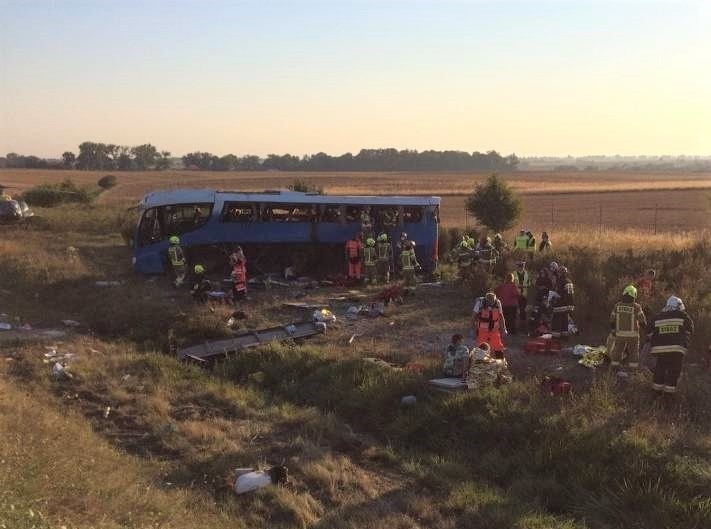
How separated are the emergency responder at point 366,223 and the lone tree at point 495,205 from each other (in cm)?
696

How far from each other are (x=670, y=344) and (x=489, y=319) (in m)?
2.74

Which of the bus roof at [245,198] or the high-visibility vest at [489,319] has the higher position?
the bus roof at [245,198]

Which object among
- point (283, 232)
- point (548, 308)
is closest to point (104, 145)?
point (283, 232)

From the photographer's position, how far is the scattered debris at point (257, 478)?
722 cm

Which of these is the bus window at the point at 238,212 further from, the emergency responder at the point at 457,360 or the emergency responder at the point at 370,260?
the emergency responder at the point at 457,360

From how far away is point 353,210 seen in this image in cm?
1988

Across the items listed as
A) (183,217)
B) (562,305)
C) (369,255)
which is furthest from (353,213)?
(562,305)

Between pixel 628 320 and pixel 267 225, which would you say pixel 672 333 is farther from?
pixel 267 225

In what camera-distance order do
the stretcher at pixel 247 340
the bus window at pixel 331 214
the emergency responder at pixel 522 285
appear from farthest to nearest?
the bus window at pixel 331 214
the emergency responder at pixel 522 285
the stretcher at pixel 247 340

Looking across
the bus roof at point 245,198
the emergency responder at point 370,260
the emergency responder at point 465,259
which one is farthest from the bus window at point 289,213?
the emergency responder at point 465,259

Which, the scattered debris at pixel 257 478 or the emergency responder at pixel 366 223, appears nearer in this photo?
the scattered debris at pixel 257 478

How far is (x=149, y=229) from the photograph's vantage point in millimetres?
18672

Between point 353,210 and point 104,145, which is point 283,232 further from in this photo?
point 104,145

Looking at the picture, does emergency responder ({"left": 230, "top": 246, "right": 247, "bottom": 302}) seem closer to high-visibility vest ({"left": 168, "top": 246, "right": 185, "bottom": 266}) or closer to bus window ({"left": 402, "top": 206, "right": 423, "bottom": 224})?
high-visibility vest ({"left": 168, "top": 246, "right": 185, "bottom": 266})
